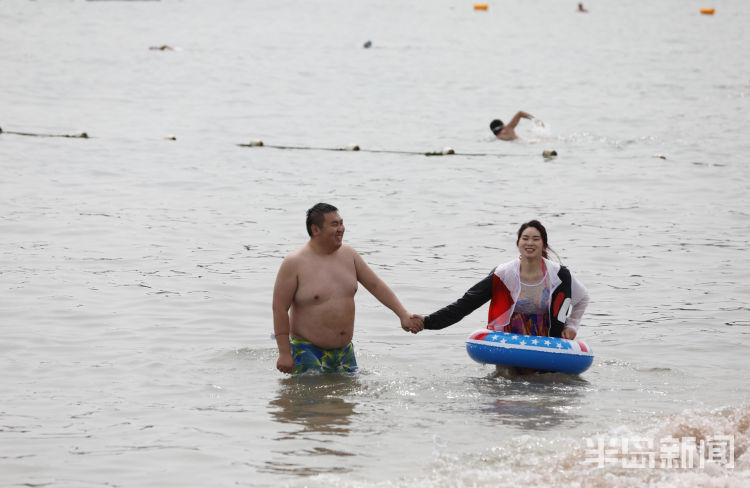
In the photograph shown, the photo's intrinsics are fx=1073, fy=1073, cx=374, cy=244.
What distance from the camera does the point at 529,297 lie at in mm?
8055

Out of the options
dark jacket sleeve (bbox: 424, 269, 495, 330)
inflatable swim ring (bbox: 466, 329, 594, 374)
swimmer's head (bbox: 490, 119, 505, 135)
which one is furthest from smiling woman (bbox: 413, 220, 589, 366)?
swimmer's head (bbox: 490, 119, 505, 135)

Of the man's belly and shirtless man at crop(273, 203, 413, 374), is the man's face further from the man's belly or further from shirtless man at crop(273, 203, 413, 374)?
the man's belly

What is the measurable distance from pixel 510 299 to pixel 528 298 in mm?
142

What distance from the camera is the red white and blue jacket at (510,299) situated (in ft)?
26.3

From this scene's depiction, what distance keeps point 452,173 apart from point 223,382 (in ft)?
37.4

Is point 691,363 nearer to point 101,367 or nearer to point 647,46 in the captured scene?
point 101,367

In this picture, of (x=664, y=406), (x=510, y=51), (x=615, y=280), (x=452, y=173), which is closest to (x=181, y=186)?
(x=452, y=173)

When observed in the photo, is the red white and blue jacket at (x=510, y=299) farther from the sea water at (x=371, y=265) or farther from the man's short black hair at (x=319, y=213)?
the man's short black hair at (x=319, y=213)

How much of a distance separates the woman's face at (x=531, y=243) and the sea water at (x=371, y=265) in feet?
3.30

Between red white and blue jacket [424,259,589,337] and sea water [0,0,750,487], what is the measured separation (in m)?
0.48

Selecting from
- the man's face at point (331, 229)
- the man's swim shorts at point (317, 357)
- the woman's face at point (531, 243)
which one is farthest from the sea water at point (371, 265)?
the man's face at point (331, 229)

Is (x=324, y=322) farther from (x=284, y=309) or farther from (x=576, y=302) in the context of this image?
(x=576, y=302)

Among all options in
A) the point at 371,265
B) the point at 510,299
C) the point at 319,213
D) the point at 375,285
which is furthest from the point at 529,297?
the point at 371,265

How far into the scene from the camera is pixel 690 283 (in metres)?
11.6
